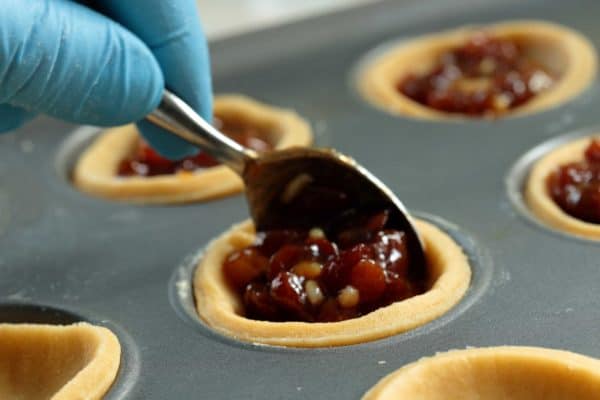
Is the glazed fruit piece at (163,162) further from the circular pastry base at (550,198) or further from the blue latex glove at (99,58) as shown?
the circular pastry base at (550,198)

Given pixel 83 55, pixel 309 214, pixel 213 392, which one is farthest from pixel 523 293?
pixel 83 55

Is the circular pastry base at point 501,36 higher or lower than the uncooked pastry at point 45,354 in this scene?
higher

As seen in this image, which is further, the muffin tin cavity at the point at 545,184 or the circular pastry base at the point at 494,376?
the muffin tin cavity at the point at 545,184

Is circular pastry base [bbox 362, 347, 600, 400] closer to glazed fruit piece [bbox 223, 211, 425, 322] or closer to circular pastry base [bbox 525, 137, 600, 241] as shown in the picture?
glazed fruit piece [bbox 223, 211, 425, 322]

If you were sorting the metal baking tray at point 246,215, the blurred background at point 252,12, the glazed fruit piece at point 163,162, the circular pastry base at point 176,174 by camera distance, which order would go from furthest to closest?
the blurred background at point 252,12
the glazed fruit piece at point 163,162
the circular pastry base at point 176,174
the metal baking tray at point 246,215

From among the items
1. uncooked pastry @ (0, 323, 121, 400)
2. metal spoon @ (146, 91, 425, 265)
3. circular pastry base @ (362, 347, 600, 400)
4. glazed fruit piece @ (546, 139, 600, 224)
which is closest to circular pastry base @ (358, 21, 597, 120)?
glazed fruit piece @ (546, 139, 600, 224)

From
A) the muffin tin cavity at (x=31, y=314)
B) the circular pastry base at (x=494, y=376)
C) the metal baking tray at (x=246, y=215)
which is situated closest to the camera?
the circular pastry base at (x=494, y=376)

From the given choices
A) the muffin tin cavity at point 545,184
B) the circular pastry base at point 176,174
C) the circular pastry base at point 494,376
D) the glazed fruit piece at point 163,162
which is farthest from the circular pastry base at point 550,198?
the glazed fruit piece at point 163,162

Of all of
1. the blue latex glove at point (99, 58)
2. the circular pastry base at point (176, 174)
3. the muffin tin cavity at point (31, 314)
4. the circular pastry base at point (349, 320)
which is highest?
the blue latex glove at point (99, 58)

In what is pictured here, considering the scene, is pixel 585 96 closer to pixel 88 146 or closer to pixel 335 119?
pixel 335 119
